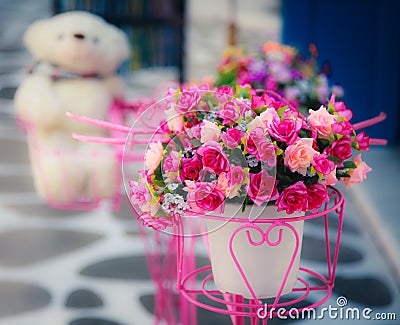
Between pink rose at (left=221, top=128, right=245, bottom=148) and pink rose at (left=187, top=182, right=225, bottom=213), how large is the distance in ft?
0.25

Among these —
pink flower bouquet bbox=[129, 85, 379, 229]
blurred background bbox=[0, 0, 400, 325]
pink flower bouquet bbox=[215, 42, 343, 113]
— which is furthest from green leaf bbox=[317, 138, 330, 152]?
pink flower bouquet bbox=[215, 42, 343, 113]

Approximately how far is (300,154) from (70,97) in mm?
1639

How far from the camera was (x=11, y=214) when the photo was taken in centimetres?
362

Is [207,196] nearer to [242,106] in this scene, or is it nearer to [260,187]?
[260,187]

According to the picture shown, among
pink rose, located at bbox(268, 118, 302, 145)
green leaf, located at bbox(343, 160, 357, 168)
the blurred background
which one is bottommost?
the blurred background

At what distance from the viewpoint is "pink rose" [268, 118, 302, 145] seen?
1.27 m

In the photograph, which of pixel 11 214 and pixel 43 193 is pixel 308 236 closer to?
pixel 43 193

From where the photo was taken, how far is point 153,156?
132 cm

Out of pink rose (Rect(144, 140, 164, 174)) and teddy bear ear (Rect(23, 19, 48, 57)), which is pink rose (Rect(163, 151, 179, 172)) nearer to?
pink rose (Rect(144, 140, 164, 174))

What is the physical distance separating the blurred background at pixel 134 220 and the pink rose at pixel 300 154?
103 cm

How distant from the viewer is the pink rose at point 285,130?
127cm

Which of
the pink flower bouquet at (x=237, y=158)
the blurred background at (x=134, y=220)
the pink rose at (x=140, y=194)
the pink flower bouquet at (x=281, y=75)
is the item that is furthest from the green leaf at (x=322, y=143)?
the pink flower bouquet at (x=281, y=75)

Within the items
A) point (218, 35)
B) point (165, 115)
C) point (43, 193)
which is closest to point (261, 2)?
point (218, 35)

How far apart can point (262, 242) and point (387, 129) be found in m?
3.19
